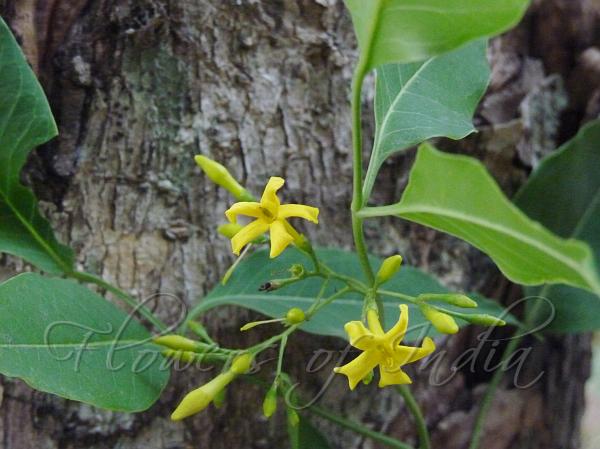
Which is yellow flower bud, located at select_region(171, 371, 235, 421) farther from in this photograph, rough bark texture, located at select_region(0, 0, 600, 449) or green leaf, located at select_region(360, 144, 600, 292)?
green leaf, located at select_region(360, 144, 600, 292)

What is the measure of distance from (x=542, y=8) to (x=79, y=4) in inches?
42.7

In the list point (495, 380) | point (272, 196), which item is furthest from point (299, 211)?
point (495, 380)

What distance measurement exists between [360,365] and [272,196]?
0.81ft

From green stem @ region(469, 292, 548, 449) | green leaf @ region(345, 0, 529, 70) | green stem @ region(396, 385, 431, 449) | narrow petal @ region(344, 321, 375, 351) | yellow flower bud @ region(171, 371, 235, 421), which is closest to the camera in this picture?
green leaf @ region(345, 0, 529, 70)

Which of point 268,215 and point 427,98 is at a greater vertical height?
point 427,98

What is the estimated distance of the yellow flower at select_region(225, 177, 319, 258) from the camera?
2.95 feet

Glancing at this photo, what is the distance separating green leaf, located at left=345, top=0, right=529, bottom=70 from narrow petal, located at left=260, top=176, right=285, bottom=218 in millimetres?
201

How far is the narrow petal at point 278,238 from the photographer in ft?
2.95

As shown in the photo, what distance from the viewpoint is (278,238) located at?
35.7 inches

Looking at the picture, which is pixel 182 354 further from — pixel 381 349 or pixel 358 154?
pixel 358 154

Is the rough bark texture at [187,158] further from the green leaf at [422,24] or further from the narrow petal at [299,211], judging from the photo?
the green leaf at [422,24]

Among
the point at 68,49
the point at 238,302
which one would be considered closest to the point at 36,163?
the point at 68,49

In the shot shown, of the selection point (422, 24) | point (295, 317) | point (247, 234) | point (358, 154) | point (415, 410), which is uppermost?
point (422, 24)

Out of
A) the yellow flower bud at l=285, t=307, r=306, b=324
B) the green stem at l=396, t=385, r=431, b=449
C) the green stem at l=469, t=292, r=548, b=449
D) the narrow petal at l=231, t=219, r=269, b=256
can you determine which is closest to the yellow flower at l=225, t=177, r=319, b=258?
the narrow petal at l=231, t=219, r=269, b=256
